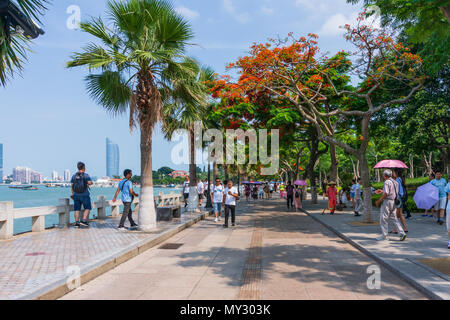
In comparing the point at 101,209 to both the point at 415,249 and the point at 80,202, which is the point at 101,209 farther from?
the point at 415,249

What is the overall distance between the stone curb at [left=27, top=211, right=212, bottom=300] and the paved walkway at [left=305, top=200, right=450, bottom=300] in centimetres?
520

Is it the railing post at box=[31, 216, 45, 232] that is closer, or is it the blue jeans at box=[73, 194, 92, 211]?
the railing post at box=[31, 216, 45, 232]

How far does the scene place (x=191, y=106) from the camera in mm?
12547

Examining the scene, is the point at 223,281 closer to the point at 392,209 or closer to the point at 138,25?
the point at 392,209

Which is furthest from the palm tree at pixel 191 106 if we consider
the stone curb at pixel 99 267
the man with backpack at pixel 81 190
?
the stone curb at pixel 99 267

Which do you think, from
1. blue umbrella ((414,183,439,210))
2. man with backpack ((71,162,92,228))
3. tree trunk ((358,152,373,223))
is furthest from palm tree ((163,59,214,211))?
blue umbrella ((414,183,439,210))

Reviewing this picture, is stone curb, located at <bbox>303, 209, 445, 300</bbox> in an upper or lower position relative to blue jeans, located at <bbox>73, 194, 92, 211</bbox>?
lower

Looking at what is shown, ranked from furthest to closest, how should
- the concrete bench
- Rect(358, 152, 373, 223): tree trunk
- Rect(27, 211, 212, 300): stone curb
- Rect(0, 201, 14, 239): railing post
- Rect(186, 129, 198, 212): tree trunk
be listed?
1. Rect(186, 129, 198, 212): tree trunk
2. the concrete bench
3. Rect(358, 152, 373, 223): tree trunk
4. Rect(0, 201, 14, 239): railing post
5. Rect(27, 211, 212, 300): stone curb

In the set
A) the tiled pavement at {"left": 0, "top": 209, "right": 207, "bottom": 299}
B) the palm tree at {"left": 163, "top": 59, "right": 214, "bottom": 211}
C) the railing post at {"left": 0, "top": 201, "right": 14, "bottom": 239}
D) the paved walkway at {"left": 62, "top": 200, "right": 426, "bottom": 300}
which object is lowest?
the paved walkway at {"left": 62, "top": 200, "right": 426, "bottom": 300}

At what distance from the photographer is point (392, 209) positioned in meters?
9.04

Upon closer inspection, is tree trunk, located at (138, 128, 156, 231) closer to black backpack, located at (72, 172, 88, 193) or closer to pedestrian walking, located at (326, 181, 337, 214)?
black backpack, located at (72, 172, 88, 193)

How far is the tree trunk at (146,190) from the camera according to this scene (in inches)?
431

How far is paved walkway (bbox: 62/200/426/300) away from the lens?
16.7 ft
